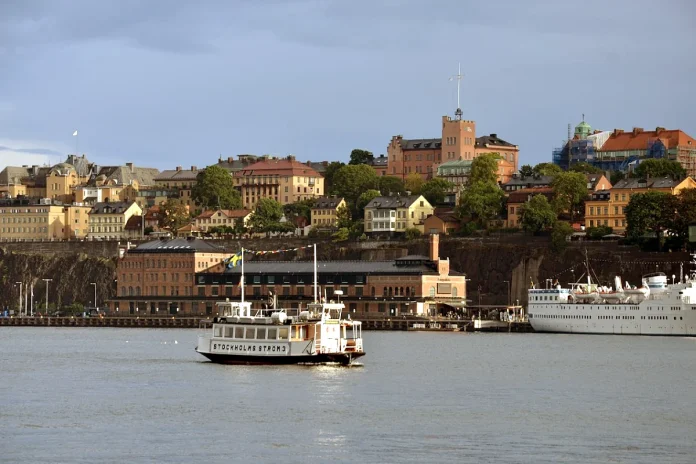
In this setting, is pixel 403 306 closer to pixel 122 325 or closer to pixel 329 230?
pixel 122 325

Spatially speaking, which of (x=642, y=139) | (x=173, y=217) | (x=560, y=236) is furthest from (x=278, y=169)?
(x=560, y=236)

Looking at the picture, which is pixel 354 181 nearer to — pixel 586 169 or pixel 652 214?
pixel 586 169

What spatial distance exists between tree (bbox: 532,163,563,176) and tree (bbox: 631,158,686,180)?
35.9 ft

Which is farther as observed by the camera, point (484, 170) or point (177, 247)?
point (484, 170)

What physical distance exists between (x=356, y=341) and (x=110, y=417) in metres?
21.3

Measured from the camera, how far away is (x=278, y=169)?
195125mm

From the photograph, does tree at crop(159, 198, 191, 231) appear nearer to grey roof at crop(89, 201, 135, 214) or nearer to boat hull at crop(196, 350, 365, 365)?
grey roof at crop(89, 201, 135, 214)

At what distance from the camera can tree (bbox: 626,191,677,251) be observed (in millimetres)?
143375

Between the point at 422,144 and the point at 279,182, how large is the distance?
18443 mm

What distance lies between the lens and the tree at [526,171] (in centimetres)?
18368

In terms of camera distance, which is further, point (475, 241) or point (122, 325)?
point (475, 241)

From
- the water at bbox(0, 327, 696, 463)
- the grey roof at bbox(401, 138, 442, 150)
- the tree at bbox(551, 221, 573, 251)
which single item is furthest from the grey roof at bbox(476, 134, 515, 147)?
the water at bbox(0, 327, 696, 463)

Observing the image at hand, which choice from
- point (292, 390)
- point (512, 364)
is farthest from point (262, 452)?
point (512, 364)

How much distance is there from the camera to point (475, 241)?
513 ft
